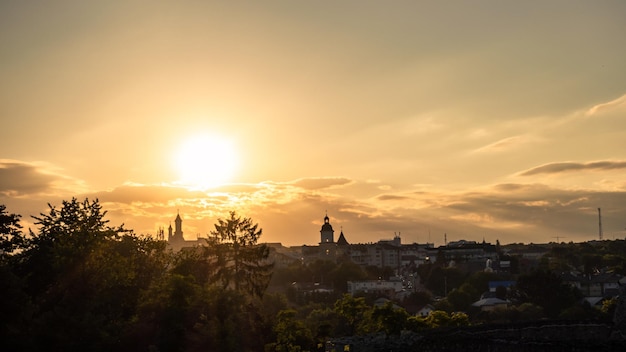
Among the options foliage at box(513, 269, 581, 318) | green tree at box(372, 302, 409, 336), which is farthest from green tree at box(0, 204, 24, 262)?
foliage at box(513, 269, 581, 318)

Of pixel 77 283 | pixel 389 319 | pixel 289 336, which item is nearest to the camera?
pixel 77 283

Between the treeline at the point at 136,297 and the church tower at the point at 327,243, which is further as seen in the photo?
the church tower at the point at 327,243

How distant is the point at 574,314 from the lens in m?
80.1

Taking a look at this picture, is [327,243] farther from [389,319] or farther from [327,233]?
[389,319]

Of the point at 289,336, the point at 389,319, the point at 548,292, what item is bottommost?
the point at 289,336

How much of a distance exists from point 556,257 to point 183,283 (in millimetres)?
133604

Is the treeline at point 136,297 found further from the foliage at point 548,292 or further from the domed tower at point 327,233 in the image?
the domed tower at point 327,233

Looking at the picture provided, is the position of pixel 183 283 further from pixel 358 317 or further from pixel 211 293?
pixel 358 317

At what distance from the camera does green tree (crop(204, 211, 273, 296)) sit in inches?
1919

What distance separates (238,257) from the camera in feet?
161

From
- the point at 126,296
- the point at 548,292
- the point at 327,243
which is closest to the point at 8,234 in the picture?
the point at 126,296

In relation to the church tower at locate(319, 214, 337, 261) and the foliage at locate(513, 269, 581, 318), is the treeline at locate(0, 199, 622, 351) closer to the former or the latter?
the foliage at locate(513, 269, 581, 318)

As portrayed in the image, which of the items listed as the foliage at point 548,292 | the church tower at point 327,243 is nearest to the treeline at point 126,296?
the foliage at point 548,292

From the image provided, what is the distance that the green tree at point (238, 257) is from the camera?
48750 mm
